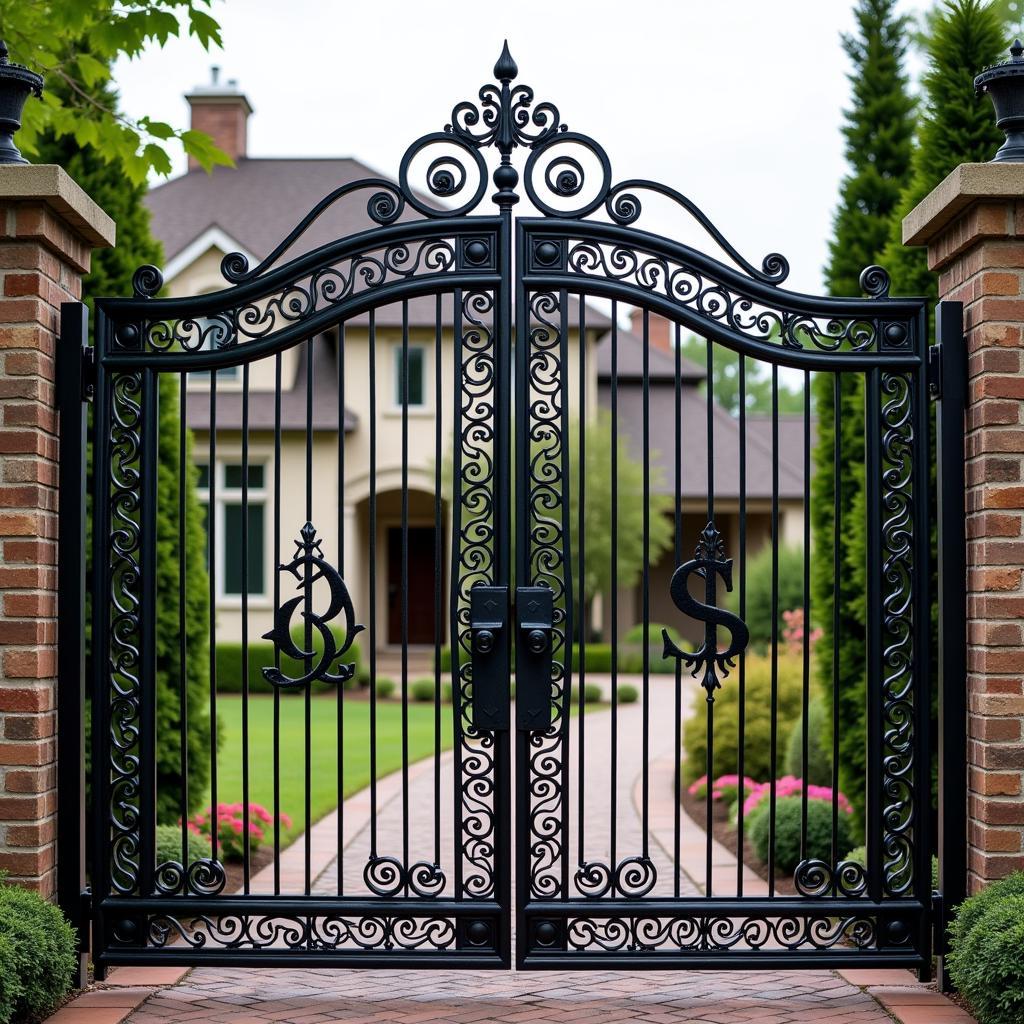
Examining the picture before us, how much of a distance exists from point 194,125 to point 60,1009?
72.5 feet

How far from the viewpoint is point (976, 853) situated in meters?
4.29

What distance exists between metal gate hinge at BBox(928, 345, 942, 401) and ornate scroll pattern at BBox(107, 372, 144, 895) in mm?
2828

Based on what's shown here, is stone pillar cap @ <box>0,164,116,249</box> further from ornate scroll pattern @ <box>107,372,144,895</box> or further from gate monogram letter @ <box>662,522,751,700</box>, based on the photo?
gate monogram letter @ <box>662,522,751,700</box>

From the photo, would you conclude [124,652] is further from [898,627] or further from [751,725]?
[751,725]

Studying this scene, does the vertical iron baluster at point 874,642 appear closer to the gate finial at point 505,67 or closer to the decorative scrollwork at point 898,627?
the decorative scrollwork at point 898,627

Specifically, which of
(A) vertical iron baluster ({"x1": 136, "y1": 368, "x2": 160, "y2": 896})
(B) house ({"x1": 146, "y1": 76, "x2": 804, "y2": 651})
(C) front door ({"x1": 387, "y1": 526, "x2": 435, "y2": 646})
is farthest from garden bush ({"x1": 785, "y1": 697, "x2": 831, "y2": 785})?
(C) front door ({"x1": 387, "y1": 526, "x2": 435, "y2": 646})

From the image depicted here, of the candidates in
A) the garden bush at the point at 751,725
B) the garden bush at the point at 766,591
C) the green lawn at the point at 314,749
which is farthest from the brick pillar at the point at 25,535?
the garden bush at the point at 766,591

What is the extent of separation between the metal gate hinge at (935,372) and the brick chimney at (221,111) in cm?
2142

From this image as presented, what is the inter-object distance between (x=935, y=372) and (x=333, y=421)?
52.5 feet

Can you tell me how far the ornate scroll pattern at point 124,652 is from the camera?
453 centimetres

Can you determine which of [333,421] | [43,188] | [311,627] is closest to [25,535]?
[311,627]

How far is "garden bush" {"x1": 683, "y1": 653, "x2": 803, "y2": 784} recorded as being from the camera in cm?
948

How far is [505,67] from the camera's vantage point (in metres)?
4.43

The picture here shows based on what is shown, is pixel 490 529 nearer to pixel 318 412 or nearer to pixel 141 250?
pixel 141 250
